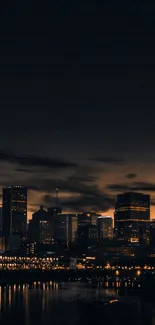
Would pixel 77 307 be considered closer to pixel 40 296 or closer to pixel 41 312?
pixel 41 312

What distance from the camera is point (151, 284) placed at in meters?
121

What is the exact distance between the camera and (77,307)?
8288 centimetres

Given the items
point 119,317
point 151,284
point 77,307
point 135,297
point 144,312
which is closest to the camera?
point 119,317

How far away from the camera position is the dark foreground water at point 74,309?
69312 mm

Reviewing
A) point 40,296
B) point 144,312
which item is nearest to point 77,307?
point 144,312

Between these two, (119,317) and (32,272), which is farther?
(32,272)

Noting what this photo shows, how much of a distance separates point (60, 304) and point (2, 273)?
88.1 metres

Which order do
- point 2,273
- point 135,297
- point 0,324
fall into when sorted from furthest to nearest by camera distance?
point 2,273
point 135,297
point 0,324

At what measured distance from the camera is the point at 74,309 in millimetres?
80875

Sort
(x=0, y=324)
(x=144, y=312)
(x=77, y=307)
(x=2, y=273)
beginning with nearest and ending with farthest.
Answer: (x=0, y=324) → (x=144, y=312) → (x=77, y=307) → (x=2, y=273)

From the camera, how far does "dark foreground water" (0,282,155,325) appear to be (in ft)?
227

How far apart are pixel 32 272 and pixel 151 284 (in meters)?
60.7

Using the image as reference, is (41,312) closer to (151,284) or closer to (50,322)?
(50,322)

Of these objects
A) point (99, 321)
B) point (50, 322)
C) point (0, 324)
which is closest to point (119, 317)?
point (99, 321)
